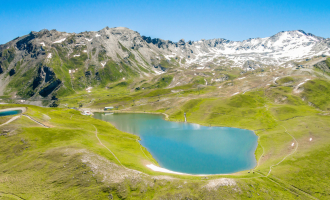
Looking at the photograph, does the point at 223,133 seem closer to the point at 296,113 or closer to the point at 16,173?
the point at 296,113

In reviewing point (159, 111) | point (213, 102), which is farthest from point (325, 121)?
point (159, 111)

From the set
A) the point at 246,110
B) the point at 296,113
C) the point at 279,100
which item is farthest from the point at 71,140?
the point at 279,100

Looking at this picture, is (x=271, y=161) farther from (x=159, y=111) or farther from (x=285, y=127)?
(x=159, y=111)

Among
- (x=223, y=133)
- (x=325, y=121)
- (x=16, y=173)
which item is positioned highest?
(x=16, y=173)

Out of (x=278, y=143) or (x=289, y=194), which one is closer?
(x=289, y=194)

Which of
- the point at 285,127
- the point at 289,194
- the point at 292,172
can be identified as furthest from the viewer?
the point at 285,127

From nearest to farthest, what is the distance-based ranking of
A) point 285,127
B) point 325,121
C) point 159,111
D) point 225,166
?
point 225,166, point 325,121, point 285,127, point 159,111

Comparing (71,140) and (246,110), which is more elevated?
(71,140)
